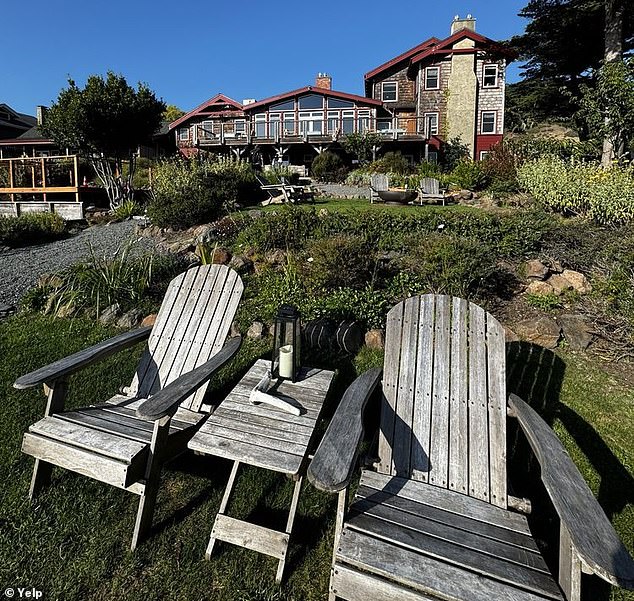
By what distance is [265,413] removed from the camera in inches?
86.1

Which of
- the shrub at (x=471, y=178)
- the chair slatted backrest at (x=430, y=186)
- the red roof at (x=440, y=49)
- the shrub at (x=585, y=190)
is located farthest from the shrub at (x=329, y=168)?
the shrub at (x=585, y=190)

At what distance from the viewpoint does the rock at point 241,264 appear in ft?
17.1

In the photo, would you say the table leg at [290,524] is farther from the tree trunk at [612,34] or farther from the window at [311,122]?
the window at [311,122]

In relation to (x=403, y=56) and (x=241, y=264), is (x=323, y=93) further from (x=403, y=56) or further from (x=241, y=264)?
(x=241, y=264)

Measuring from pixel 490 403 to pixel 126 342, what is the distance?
2183 millimetres

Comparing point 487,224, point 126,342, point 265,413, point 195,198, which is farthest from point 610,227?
point 195,198

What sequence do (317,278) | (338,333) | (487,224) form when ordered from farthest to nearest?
(487,224), (317,278), (338,333)

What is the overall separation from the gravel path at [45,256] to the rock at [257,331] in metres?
2.42

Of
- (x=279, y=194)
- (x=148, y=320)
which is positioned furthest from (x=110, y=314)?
(x=279, y=194)

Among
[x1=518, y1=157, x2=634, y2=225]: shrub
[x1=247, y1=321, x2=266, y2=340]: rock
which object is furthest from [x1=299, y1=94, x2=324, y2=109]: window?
[x1=247, y1=321, x2=266, y2=340]: rock

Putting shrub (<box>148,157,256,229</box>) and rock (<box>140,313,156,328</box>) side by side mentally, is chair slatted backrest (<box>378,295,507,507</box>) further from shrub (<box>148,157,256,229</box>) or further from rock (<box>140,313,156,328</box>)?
shrub (<box>148,157,256,229</box>)

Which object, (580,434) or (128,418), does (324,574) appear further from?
(580,434)

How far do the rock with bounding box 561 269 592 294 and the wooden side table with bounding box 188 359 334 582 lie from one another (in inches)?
130

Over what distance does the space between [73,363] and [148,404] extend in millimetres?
716
